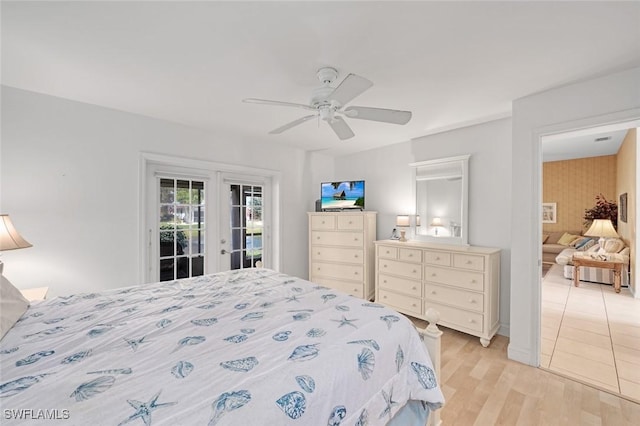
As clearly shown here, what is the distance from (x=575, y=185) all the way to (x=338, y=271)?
6.78m

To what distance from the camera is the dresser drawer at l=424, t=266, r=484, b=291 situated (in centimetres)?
277

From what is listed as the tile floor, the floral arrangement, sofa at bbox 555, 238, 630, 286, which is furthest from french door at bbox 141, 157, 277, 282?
the floral arrangement

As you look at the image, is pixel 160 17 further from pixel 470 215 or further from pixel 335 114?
pixel 470 215

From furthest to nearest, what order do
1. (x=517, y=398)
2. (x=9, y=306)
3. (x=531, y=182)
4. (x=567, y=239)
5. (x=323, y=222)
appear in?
1. (x=567, y=239)
2. (x=323, y=222)
3. (x=531, y=182)
4. (x=517, y=398)
5. (x=9, y=306)

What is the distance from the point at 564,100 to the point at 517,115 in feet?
1.05

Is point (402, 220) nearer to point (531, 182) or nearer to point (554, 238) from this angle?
point (531, 182)

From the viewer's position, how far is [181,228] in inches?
129

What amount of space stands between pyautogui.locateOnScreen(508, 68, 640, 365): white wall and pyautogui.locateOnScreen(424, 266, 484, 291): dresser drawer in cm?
31

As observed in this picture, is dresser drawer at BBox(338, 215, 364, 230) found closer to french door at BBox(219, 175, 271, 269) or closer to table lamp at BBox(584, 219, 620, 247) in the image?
french door at BBox(219, 175, 271, 269)

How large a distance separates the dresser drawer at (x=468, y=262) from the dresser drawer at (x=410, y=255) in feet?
1.31

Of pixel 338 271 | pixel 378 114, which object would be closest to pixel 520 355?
pixel 338 271

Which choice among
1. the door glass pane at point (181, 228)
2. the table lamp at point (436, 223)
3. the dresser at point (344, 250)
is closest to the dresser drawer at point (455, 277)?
the table lamp at point (436, 223)

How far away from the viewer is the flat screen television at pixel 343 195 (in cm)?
409

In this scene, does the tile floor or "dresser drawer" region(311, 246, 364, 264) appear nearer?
the tile floor
